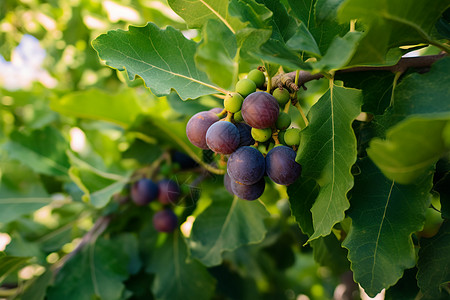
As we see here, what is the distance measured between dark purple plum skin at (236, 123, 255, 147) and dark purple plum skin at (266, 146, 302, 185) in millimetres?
80

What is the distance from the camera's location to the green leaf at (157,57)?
3.39 feet

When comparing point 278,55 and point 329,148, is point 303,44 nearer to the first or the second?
point 278,55

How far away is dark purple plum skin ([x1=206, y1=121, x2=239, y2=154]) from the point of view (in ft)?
3.02

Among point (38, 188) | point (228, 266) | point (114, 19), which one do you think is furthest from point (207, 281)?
point (114, 19)

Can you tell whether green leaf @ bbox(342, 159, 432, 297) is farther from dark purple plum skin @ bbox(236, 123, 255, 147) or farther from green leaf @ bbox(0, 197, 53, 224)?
green leaf @ bbox(0, 197, 53, 224)

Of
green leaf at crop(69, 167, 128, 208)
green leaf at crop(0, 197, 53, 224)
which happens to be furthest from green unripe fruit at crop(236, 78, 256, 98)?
green leaf at crop(0, 197, 53, 224)

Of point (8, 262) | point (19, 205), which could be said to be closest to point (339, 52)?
point (8, 262)

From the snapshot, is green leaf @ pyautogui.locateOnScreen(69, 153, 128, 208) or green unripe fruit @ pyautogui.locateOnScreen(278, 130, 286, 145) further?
green leaf @ pyautogui.locateOnScreen(69, 153, 128, 208)

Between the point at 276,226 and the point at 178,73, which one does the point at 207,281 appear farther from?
the point at 178,73

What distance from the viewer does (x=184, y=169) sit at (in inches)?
73.3

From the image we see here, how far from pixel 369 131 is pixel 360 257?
14.4 inches

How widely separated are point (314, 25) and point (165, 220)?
120cm

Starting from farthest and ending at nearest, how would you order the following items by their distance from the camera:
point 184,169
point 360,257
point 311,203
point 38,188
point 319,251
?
point 38,188
point 184,169
point 319,251
point 311,203
point 360,257

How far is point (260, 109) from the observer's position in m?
0.91
